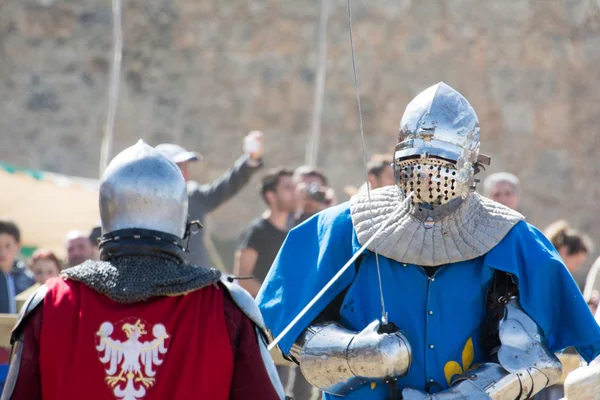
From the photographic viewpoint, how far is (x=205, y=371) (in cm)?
346

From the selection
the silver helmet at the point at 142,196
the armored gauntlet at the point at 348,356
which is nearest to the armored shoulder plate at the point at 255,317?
the silver helmet at the point at 142,196

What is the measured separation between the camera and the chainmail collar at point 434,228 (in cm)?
463

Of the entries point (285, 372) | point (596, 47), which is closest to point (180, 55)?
point (596, 47)

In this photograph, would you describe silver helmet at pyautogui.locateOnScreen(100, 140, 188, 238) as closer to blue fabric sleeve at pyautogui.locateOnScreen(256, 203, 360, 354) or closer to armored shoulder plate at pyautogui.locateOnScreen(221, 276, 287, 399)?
armored shoulder plate at pyautogui.locateOnScreen(221, 276, 287, 399)

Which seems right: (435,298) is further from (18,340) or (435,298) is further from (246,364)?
(18,340)

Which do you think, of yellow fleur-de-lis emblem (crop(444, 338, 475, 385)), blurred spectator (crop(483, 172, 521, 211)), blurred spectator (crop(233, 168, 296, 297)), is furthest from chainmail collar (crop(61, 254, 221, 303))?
blurred spectator (crop(483, 172, 521, 211))

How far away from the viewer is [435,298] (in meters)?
4.58

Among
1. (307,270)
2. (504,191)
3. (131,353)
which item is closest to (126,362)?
(131,353)

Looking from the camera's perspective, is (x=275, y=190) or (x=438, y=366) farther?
(x=275, y=190)

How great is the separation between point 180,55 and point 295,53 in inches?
43.3

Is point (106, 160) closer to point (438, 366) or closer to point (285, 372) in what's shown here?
point (285, 372)

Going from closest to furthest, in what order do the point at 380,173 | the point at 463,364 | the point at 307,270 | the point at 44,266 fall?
the point at 463,364
the point at 307,270
the point at 380,173
the point at 44,266

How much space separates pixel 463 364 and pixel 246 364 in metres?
1.29

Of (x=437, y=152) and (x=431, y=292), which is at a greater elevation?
(x=437, y=152)
